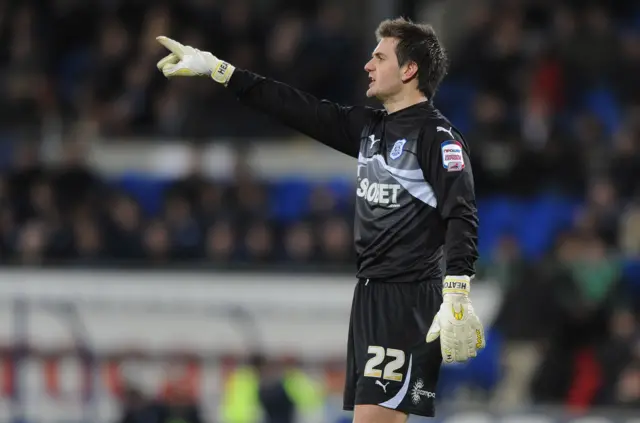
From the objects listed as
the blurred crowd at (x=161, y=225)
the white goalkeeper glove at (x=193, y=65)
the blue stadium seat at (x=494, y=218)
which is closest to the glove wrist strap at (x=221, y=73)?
the white goalkeeper glove at (x=193, y=65)

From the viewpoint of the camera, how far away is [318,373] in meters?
12.2

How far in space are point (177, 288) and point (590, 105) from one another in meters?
5.33

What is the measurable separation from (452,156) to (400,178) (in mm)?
280

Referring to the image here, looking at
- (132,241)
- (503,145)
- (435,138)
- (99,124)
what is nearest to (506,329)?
(503,145)

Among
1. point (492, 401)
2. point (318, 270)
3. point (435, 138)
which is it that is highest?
point (435, 138)

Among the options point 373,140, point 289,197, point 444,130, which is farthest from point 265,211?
point 444,130

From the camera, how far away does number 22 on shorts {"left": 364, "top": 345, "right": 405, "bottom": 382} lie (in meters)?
5.97

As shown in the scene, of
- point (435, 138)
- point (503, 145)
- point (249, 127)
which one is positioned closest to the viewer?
point (435, 138)

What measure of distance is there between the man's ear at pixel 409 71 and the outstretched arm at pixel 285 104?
30 cm

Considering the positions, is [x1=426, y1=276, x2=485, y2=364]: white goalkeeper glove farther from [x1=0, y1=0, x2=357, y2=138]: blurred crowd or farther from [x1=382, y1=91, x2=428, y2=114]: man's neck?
[x1=0, y1=0, x2=357, y2=138]: blurred crowd

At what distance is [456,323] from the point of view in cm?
558

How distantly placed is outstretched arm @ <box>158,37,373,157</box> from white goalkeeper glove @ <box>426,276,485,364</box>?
3.08 feet

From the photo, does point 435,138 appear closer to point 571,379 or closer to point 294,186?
point 571,379

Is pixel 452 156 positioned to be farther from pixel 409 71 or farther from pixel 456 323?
pixel 456 323
